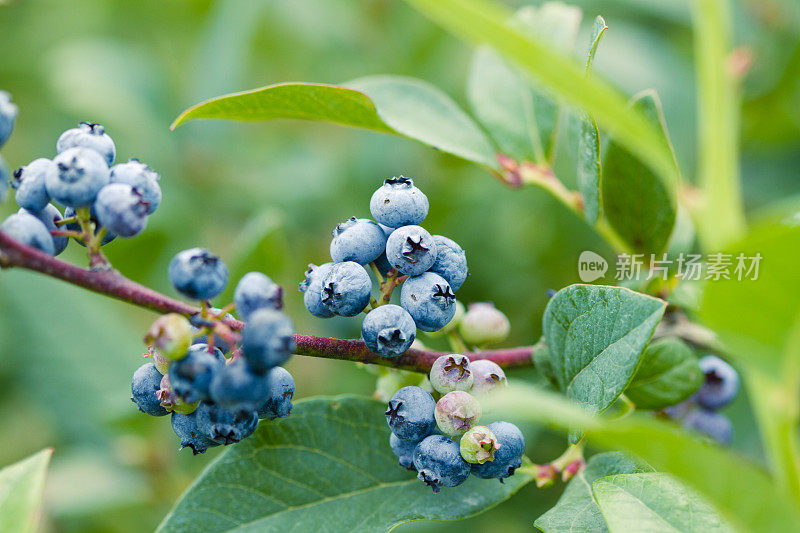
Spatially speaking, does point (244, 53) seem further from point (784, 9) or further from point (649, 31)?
point (784, 9)

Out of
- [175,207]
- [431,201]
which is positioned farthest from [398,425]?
[175,207]

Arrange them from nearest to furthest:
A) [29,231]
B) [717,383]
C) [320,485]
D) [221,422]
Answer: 1. [29,231]
2. [221,422]
3. [320,485]
4. [717,383]

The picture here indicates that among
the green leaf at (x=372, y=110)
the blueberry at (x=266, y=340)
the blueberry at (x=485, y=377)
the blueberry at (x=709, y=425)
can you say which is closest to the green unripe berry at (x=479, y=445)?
the blueberry at (x=485, y=377)

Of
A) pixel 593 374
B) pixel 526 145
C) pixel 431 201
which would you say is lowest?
pixel 593 374

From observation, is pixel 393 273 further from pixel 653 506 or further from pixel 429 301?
pixel 653 506

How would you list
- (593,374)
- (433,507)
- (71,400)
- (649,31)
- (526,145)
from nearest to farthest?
(593,374), (433,507), (526,145), (71,400), (649,31)

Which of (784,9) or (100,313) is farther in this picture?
(784,9)

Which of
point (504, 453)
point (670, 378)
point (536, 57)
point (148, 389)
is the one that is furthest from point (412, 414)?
point (536, 57)
